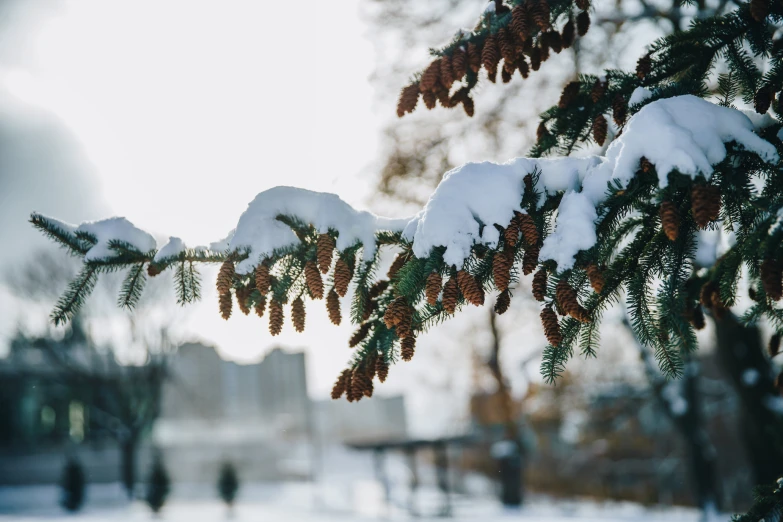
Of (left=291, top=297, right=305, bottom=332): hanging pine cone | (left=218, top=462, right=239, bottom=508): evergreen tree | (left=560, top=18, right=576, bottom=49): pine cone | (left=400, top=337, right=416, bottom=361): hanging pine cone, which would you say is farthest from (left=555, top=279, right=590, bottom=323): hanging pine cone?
(left=218, top=462, right=239, bottom=508): evergreen tree

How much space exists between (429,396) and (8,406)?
72.1 feet

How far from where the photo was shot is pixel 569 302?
1.88 meters

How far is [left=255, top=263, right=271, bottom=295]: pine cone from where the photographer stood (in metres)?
2.21

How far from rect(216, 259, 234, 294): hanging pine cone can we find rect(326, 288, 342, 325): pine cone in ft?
1.29

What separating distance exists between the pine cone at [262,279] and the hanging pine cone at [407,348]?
23.2 inches

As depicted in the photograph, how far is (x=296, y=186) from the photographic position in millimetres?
2410

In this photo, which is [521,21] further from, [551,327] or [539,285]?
[551,327]

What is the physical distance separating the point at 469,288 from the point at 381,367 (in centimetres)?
53

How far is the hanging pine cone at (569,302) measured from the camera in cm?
187

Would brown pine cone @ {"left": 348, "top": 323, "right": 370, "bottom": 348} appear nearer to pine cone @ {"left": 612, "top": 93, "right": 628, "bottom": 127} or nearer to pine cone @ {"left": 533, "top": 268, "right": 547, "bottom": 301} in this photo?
pine cone @ {"left": 533, "top": 268, "right": 547, "bottom": 301}

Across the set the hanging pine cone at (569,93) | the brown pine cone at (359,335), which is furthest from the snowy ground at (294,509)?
the brown pine cone at (359,335)

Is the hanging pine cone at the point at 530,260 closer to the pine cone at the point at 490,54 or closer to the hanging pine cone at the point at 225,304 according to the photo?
the pine cone at the point at 490,54

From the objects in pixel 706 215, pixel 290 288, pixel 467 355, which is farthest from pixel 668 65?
pixel 467 355

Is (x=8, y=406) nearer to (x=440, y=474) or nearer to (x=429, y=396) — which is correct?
(x=429, y=396)
